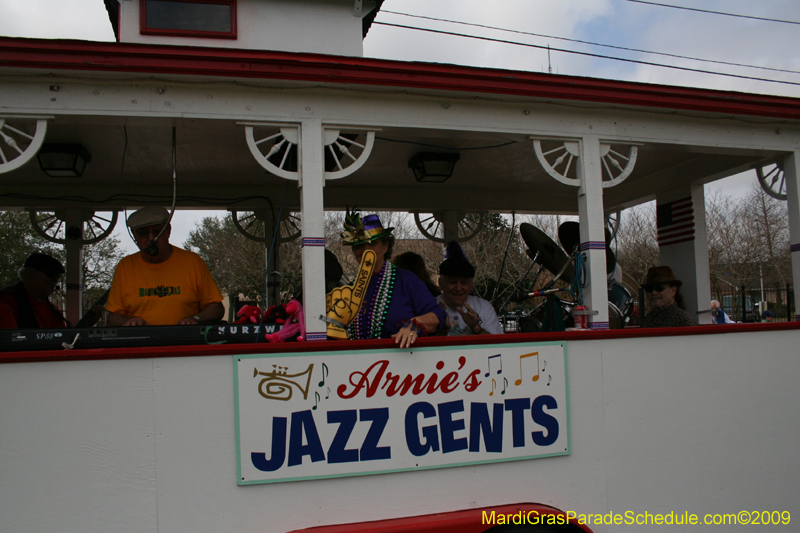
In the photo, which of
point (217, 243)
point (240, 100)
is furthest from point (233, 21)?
point (217, 243)

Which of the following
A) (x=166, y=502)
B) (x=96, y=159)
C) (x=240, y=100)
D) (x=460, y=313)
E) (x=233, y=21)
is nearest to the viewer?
(x=166, y=502)

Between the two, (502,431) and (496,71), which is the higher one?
(496,71)

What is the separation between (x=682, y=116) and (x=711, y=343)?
5.47ft

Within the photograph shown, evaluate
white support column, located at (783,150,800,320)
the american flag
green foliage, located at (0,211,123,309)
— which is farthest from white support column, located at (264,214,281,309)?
green foliage, located at (0,211,123,309)

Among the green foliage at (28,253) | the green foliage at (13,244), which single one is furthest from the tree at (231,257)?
the green foliage at (13,244)

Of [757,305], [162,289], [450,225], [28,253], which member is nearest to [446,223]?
[450,225]

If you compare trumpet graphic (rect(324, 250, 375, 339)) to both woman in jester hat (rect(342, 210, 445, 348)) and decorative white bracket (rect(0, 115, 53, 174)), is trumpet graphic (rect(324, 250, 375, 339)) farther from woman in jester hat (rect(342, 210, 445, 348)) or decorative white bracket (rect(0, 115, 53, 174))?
decorative white bracket (rect(0, 115, 53, 174))

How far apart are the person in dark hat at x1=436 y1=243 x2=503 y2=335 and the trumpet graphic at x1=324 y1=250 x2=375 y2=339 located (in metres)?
1.33

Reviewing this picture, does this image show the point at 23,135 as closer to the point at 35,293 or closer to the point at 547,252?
the point at 35,293

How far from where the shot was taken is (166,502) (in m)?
2.50

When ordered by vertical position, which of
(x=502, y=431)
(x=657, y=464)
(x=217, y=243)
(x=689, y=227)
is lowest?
(x=657, y=464)

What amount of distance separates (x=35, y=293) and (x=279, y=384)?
3015 mm

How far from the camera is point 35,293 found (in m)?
4.33

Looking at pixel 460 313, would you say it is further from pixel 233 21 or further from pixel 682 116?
pixel 233 21
